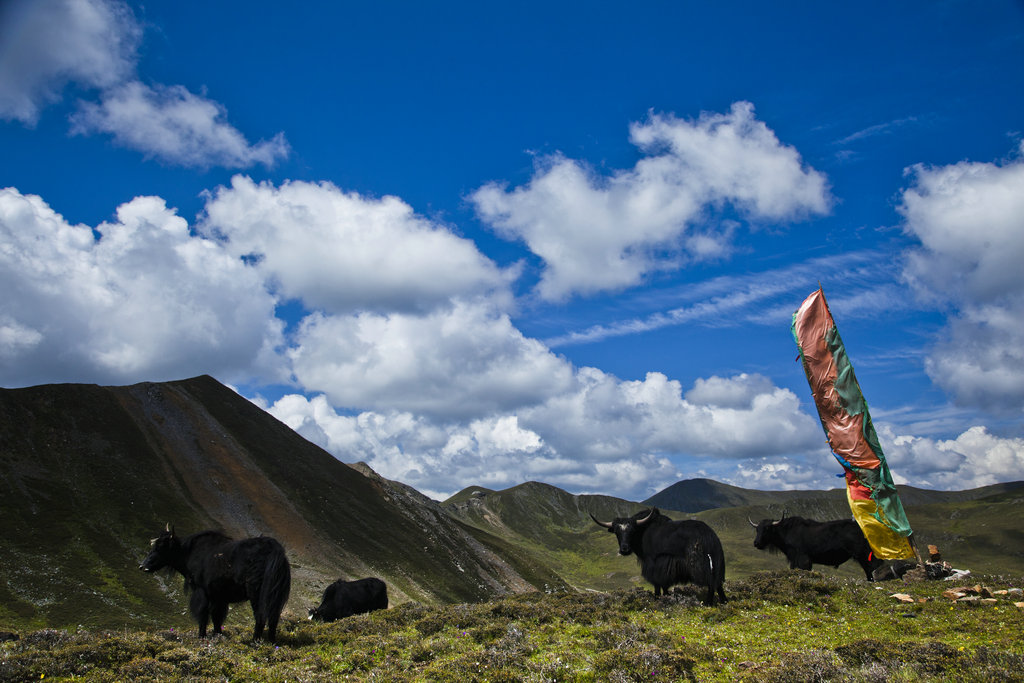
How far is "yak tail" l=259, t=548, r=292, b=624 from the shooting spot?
15.3m

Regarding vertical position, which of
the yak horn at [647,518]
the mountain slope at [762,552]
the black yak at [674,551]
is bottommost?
the mountain slope at [762,552]

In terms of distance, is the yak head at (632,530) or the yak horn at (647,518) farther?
the yak head at (632,530)

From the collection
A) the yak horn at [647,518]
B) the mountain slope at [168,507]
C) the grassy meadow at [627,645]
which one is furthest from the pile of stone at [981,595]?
the mountain slope at [168,507]

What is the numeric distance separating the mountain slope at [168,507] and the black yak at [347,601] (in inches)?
644

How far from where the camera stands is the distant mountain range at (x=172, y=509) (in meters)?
36.6

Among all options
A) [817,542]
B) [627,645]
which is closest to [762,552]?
[817,542]

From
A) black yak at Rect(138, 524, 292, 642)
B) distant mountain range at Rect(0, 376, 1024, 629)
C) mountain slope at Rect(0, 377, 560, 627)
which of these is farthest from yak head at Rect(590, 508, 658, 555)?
mountain slope at Rect(0, 377, 560, 627)

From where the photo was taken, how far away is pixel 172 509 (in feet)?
170

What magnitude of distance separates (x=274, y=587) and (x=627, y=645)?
31.3ft

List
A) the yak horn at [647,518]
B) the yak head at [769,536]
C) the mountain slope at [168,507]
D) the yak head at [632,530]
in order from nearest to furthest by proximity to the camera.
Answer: the yak horn at [647,518] → the yak head at [632,530] → the yak head at [769,536] → the mountain slope at [168,507]

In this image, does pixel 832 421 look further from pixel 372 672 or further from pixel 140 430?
pixel 140 430

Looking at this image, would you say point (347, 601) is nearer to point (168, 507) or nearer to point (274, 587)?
point (274, 587)

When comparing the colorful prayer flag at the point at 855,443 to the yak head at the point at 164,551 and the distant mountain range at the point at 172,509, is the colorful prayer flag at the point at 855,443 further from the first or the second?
the distant mountain range at the point at 172,509

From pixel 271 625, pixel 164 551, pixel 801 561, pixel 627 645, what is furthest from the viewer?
pixel 801 561
